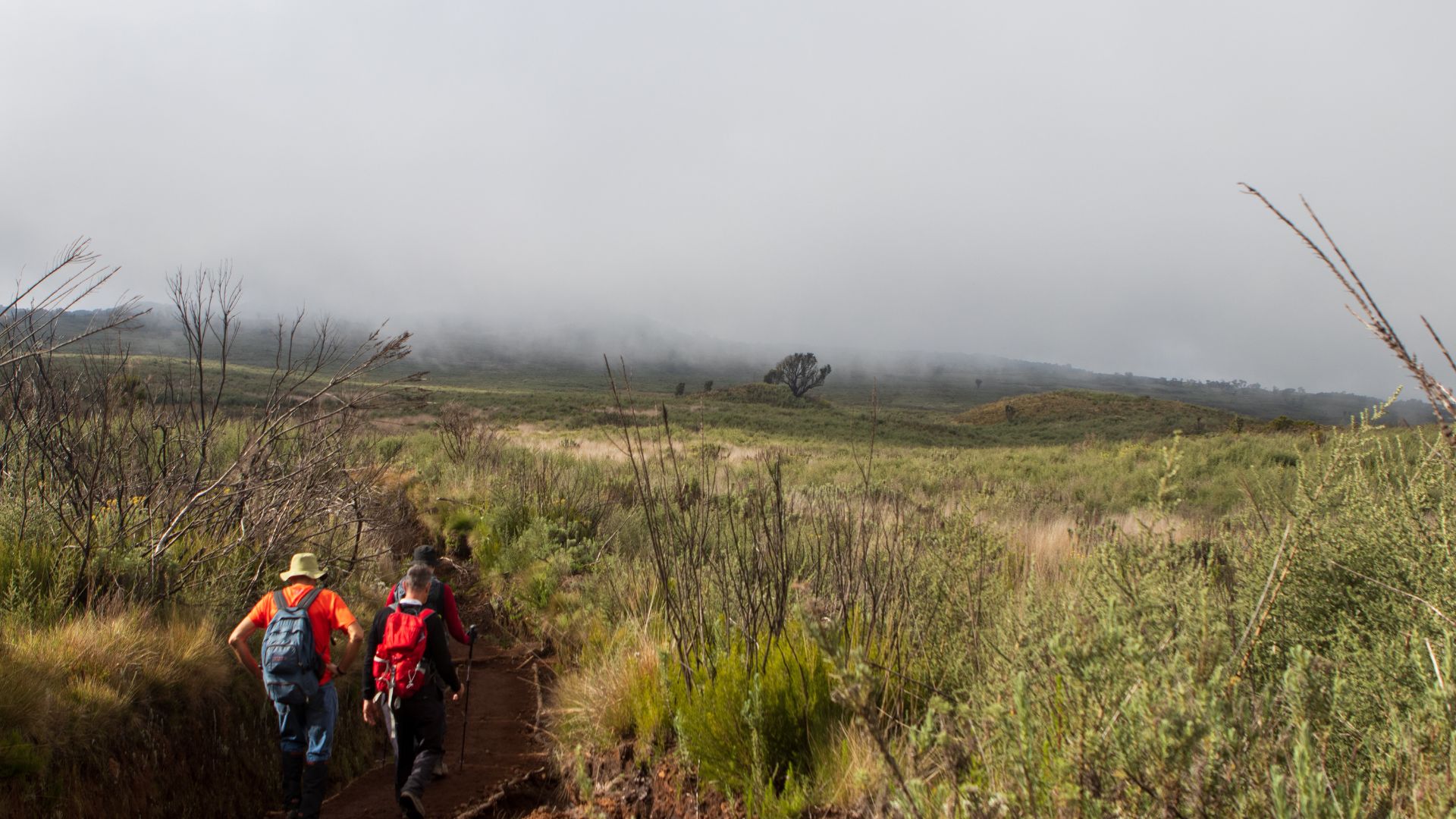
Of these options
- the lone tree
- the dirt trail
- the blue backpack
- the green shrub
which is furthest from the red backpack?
the lone tree

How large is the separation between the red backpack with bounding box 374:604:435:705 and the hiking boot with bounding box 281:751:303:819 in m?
0.76

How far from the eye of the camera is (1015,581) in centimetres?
543

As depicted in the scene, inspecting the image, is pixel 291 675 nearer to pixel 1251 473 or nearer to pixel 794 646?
pixel 794 646

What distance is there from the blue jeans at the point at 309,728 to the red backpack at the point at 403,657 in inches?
16.8

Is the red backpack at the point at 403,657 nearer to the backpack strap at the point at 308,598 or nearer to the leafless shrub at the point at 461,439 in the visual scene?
the backpack strap at the point at 308,598

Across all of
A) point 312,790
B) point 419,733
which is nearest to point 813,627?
point 419,733

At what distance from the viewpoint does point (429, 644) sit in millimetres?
5047

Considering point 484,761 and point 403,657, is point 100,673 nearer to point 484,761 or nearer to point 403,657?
point 403,657

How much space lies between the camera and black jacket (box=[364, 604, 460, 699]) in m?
5.04

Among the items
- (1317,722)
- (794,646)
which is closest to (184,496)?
(794,646)

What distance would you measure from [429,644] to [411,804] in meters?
1.04

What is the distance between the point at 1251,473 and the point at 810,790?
50.5 feet

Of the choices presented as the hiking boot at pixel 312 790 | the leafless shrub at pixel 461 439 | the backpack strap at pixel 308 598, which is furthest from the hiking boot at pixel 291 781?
the leafless shrub at pixel 461 439

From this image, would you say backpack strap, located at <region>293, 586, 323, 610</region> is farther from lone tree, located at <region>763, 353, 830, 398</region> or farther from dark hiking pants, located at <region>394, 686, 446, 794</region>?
lone tree, located at <region>763, 353, 830, 398</region>
